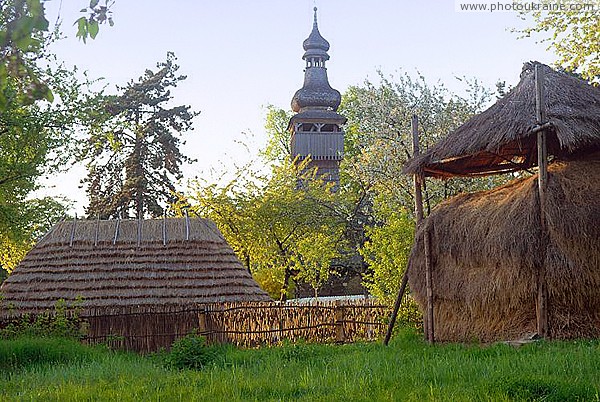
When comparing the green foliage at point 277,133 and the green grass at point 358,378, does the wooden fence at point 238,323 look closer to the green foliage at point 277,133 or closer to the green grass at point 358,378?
the green grass at point 358,378

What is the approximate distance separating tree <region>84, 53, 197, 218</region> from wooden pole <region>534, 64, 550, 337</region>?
23226 mm

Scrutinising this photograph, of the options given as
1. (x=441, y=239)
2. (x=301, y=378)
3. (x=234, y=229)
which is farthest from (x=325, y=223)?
(x=301, y=378)

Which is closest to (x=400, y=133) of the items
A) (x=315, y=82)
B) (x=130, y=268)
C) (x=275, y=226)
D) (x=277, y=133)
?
(x=275, y=226)

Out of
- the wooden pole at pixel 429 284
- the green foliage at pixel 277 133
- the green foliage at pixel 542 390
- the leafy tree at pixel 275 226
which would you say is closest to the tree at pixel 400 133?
the leafy tree at pixel 275 226

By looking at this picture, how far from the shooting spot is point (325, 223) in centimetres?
2562

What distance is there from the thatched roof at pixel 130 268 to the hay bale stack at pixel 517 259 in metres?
5.28

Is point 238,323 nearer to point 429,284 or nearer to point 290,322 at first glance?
point 290,322

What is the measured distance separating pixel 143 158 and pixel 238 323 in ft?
62.8

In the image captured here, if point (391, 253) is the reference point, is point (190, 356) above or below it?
below

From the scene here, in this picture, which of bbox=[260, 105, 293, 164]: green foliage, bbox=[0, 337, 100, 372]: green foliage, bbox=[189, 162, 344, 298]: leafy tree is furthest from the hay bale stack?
bbox=[260, 105, 293, 164]: green foliage

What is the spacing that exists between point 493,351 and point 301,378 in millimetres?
3034

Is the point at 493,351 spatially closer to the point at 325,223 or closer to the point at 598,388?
the point at 598,388

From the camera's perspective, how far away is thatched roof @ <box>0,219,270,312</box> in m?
14.9

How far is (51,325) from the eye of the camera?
1359 centimetres
